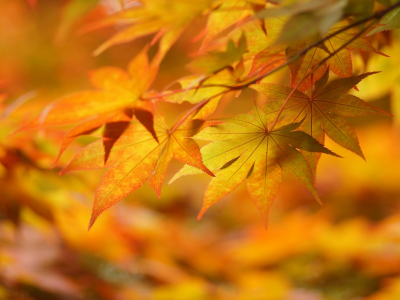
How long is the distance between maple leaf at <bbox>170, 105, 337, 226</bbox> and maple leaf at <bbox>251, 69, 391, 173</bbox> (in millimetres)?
24

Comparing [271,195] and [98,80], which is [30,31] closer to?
[98,80]

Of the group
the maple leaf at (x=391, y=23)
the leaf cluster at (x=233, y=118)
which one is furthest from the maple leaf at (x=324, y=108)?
the maple leaf at (x=391, y=23)

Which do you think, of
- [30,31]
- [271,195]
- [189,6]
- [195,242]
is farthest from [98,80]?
[30,31]

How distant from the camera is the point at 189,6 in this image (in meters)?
0.47

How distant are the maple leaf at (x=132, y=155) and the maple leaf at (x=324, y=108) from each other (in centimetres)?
10

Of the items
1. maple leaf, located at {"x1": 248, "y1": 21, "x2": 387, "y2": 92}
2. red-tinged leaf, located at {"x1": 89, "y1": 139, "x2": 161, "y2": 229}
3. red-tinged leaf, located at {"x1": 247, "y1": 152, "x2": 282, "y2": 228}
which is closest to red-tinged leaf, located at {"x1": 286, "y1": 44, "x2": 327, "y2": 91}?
maple leaf, located at {"x1": 248, "y1": 21, "x2": 387, "y2": 92}

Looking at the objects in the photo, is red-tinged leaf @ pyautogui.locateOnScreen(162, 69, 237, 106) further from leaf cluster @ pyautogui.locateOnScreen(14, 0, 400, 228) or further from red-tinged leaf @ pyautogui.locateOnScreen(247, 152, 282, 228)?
red-tinged leaf @ pyautogui.locateOnScreen(247, 152, 282, 228)

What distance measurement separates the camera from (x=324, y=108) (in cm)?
46

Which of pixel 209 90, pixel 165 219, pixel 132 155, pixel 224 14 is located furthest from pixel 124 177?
pixel 165 219

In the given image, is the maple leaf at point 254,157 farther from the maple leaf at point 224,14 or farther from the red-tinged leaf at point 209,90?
the maple leaf at point 224,14

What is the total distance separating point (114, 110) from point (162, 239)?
1.17 m

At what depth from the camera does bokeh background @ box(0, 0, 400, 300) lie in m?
0.92

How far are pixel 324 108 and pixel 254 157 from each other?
0.38ft

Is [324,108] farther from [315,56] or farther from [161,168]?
[161,168]
